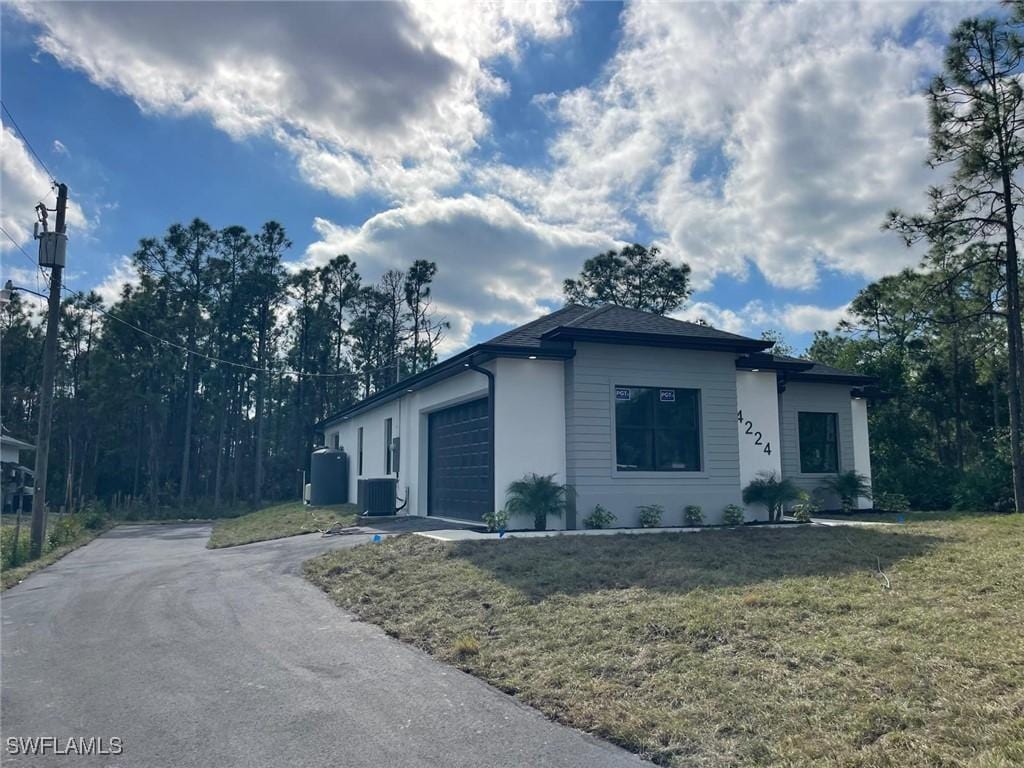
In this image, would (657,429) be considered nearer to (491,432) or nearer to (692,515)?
(692,515)

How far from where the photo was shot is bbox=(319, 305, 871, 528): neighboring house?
13.1 meters

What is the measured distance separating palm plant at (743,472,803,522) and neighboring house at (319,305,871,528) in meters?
0.24

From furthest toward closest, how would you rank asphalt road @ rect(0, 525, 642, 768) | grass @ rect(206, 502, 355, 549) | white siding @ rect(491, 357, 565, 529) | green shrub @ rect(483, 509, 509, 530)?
grass @ rect(206, 502, 355, 549)
white siding @ rect(491, 357, 565, 529)
green shrub @ rect(483, 509, 509, 530)
asphalt road @ rect(0, 525, 642, 768)

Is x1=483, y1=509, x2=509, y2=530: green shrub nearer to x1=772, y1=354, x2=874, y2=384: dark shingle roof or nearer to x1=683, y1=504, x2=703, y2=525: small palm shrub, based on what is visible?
x1=683, y1=504, x2=703, y2=525: small palm shrub

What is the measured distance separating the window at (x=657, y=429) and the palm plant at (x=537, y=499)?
1398mm

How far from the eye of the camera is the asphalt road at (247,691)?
4129mm

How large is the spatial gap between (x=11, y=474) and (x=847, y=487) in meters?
29.5

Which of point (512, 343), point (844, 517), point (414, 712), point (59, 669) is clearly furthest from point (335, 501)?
point (414, 712)

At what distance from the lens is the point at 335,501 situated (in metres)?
25.1

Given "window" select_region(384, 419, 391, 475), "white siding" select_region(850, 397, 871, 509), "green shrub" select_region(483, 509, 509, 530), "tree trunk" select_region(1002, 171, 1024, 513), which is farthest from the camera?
"window" select_region(384, 419, 391, 475)

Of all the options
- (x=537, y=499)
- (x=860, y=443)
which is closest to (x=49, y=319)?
(x=537, y=499)

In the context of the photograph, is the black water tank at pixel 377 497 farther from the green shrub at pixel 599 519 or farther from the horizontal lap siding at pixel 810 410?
the horizontal lap siding at pixel 810 410

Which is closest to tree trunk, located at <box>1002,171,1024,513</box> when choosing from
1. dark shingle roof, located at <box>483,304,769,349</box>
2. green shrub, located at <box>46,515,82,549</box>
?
dark shingle roof, located at <box>483,304,769,349</box>

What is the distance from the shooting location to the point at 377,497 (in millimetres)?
17641
